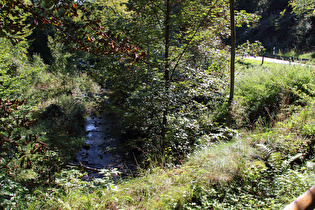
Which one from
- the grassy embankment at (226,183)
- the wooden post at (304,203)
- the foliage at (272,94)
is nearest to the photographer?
the wooden post at (304,203)

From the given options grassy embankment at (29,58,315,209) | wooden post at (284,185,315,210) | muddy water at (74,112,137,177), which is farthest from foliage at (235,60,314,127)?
wooden post at (284,185,315,210)

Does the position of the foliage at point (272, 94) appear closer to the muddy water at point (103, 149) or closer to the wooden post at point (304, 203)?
the muddy water at point (103, 149)

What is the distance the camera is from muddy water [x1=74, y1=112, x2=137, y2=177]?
6.69 metres

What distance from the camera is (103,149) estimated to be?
645 cm

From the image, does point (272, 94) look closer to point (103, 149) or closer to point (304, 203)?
point (103, 149)

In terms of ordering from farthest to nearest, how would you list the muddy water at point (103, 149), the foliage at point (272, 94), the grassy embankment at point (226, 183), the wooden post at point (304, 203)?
the muddy water at point (103, 149) < the foliage at point (272, 94) < the grassy embankment at point (226, 183) < the wooden post at point (304, 203)

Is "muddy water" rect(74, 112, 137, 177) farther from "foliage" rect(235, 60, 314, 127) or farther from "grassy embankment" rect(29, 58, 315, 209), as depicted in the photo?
"foliage" rect(235, 60, 314, 127)

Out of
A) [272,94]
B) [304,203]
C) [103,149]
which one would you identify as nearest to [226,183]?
[304,203]

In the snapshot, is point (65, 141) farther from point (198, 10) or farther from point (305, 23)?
point (305, 23)

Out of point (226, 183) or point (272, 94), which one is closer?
point (226, 183)

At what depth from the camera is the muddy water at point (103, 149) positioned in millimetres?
6694

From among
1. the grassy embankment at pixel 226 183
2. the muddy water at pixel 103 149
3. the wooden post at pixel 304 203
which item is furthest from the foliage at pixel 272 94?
the wooden post at pixel 304 203

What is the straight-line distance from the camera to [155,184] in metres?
3.20

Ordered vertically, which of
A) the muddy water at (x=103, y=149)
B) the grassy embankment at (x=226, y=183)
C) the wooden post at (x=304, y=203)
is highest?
the wooden post at (x=304, y=203)
